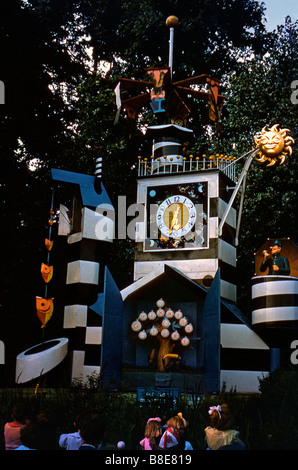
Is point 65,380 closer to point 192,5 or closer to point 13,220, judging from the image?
point 13,220

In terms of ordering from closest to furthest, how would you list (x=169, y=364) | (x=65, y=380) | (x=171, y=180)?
(x=169, y=364)
(x=65, y=380)
(x=171, y=180)

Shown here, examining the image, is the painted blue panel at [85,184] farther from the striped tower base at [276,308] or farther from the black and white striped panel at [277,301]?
the black and white striped panel at [277,301]

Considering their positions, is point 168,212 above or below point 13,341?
above

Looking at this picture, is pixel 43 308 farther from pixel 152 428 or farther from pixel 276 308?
pixel 152 428

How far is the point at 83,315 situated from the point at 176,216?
3646 millimetres

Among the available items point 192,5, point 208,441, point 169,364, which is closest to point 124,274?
point 169,364

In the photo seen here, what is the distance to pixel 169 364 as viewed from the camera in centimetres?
1345

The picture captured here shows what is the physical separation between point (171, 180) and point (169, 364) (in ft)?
16.5

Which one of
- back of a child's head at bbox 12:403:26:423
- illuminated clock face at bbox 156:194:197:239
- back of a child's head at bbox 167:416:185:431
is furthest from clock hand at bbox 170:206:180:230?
back of a child's head at bbox 12:403:26:423

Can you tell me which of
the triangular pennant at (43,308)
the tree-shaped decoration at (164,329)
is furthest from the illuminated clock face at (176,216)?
the triangular pennant at (43,308)

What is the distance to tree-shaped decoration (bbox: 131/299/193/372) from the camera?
13.5 meters

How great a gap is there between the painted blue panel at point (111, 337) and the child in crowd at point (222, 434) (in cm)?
557

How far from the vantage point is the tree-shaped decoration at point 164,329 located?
1355cm

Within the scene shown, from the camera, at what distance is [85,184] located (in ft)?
51.7
